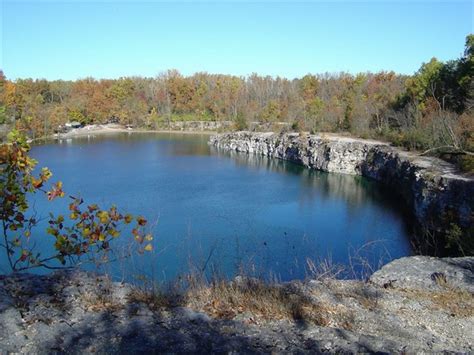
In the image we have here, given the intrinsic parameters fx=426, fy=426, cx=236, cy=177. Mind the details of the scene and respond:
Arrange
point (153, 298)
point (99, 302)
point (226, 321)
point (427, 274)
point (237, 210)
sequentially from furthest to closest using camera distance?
point (237, 210) → point (427, 274) → point (153, 298) → point (99, 302) → point (226, 321)

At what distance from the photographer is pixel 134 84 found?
94.1m

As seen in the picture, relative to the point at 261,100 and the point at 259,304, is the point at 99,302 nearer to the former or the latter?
the point at 259,304

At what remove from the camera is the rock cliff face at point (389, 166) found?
2011cm

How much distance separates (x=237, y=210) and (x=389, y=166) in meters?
14.9

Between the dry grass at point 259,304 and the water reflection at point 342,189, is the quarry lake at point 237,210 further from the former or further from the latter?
the dry grass at point 259,304

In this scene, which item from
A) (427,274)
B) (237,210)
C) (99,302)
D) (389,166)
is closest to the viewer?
(99,302)

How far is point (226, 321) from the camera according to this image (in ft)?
15.4

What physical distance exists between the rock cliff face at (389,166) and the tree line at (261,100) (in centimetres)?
306

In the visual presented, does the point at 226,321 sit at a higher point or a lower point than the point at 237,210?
higher

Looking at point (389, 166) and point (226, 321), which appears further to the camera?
point (389, 166)

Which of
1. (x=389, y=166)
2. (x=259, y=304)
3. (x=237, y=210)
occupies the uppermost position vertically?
(x=259, y=304)

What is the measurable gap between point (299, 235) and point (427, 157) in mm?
13668

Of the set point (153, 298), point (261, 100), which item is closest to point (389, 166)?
point (153, 298)

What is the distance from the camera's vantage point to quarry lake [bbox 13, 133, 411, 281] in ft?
49.8
